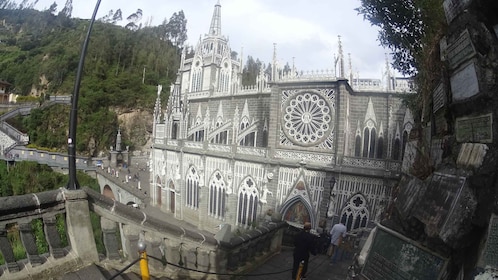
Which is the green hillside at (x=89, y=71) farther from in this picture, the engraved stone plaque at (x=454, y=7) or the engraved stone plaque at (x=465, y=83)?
the engraved stone plaque at (x=465, y=83)

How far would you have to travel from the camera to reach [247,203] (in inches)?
761

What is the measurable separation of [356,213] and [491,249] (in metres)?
14.7

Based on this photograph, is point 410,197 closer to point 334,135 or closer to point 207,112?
point 334,135

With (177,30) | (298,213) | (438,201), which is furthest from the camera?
(177,30)

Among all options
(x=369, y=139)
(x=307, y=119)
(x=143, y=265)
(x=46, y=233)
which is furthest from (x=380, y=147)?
(x=46, y=233)

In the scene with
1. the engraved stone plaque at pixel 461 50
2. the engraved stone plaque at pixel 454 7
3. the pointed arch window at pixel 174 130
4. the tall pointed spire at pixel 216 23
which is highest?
the tall pointed spire at pixel 216 23

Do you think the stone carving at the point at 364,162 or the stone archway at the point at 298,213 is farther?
the stone archway at the point at 298,213

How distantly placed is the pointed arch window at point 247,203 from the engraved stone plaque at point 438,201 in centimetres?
1607

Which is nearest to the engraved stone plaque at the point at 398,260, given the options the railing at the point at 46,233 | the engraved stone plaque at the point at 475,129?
→ the engraved stone plaque at the point at 475,129

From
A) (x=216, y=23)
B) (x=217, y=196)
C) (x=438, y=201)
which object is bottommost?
(x=217, y=196)

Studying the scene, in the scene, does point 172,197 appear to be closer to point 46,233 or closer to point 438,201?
point 46,233

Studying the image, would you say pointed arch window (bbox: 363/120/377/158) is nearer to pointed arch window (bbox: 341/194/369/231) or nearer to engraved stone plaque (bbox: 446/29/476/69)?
pointed arch window (bbox: 341/194/369/231)

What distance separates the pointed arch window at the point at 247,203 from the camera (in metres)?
18.9

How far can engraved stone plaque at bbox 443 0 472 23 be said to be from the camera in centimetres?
297
